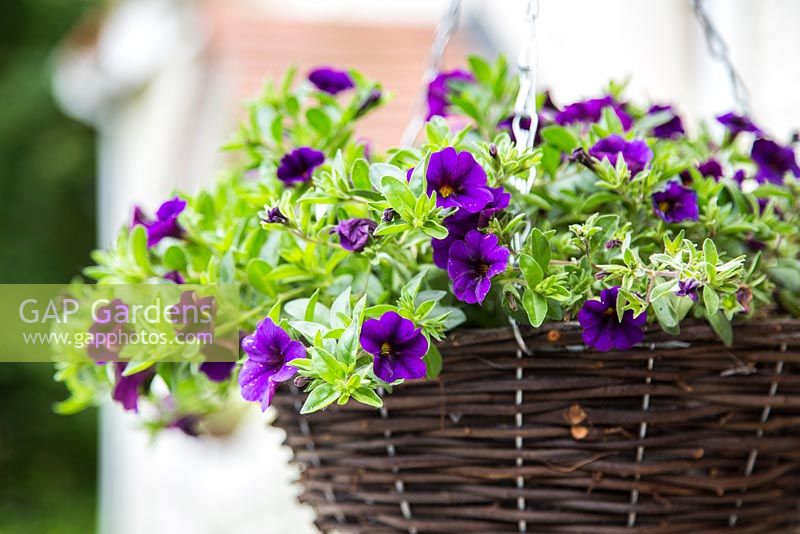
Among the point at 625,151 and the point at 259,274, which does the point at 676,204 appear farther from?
the point at 259,274

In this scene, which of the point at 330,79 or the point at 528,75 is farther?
the point at 330,79

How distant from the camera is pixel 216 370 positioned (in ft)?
2.34

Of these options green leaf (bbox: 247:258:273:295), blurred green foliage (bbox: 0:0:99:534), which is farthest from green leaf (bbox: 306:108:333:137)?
blurred green foliage (bbox: 0:0:99:534)

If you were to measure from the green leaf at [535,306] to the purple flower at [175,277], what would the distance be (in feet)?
1.11

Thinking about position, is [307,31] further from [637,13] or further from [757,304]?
[757,304]

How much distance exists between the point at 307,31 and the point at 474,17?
624 millimetres

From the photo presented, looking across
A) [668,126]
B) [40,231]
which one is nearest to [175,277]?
[668,126]

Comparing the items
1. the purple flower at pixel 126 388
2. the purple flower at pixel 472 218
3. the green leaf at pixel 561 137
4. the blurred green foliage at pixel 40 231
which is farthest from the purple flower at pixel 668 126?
the blurred green foliage at pixel 40 231

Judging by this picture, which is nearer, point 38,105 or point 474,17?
point 474,17

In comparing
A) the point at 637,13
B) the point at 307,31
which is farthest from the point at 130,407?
the point at 307,31

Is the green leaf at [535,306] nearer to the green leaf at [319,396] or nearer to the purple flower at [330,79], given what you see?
the green leaf at [319,396]

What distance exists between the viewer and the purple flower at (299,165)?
0.71 meters

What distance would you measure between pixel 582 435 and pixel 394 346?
176mm

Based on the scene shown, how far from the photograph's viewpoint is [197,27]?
11.1ft
